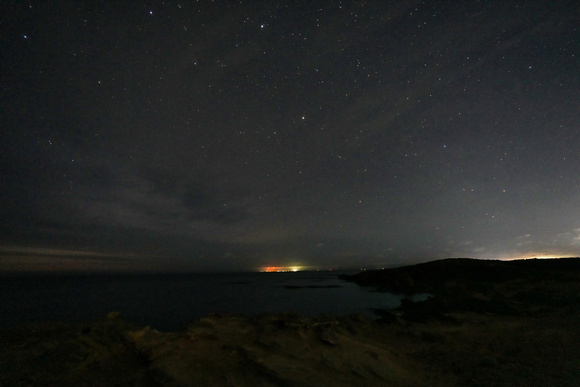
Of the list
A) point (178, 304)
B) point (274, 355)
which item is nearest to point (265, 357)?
point (274, 355)

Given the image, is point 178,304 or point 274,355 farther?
point 178,304

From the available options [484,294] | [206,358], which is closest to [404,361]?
[206,358]

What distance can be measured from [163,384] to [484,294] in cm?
3874

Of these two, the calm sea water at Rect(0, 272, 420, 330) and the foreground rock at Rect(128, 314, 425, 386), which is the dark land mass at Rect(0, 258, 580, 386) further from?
the calm sea water at Rect(0, 272, 420, 330)

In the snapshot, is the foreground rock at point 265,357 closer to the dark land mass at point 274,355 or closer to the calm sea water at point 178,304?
the dark land mass at point 274,355

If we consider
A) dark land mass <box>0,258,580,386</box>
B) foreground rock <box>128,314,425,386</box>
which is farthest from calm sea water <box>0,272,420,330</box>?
dark land mass <box>0,258,580,386</box>

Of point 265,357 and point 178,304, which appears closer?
point 265,357

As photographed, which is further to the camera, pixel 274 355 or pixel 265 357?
pixel 274 355

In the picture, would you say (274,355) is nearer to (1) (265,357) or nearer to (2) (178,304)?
(1) (265,357)

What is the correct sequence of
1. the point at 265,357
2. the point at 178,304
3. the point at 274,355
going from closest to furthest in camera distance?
1. the point at 265,357
2. the point at 274,355
3. the point at 178,304

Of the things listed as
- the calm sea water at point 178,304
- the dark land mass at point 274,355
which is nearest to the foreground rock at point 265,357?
the dark land mass at point 274,355

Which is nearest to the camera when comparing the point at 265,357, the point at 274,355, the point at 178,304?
the point at 265,357

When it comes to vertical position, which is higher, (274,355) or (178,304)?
(274,355)

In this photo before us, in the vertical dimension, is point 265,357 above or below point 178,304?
above
